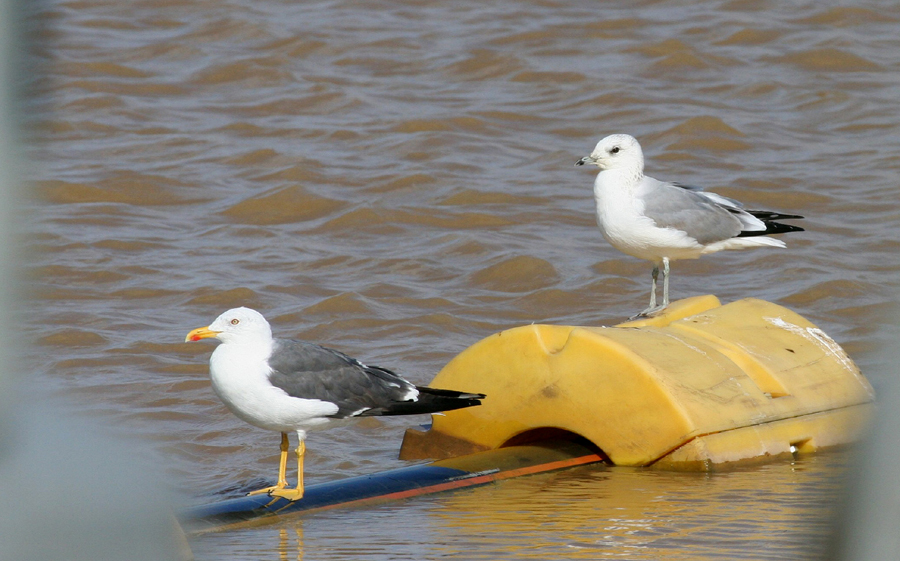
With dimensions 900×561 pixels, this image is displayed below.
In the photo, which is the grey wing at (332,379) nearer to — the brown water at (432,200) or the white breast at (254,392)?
the white breast at (254,392)

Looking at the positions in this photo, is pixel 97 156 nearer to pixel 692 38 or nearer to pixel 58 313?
pixel 58 313

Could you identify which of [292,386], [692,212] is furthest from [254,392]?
[692,212]

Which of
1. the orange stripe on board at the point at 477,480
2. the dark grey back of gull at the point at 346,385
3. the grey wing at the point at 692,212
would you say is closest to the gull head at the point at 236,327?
the dark grey back of gull at the point at 346,385

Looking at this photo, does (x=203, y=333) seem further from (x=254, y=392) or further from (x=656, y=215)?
(x=656, y=215)

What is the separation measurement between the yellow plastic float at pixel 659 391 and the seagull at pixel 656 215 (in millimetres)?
471

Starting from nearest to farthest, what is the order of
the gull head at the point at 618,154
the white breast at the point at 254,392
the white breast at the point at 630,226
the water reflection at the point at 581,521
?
the water reflection at the point at 581,521
the white breast at the point at 254,392
the white breast at the point at 630,226
the gull head at the point at 618,154

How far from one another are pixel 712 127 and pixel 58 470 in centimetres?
1102

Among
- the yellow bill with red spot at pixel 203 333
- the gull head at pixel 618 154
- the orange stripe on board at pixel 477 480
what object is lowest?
the orange stripe on board at pixel 477 480

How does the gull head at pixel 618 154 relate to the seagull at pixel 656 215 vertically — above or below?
above

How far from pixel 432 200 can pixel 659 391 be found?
5759 mm

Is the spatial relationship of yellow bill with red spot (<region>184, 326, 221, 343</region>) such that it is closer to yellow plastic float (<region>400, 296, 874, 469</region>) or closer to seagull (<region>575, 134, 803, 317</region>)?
yellow plastic float (<region>400, 296, 874, 469</region>)

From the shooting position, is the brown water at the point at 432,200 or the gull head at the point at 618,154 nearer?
the brown water at the point at 432,200

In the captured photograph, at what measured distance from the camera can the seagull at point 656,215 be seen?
532 centimetres

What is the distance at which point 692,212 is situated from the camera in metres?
5.43
